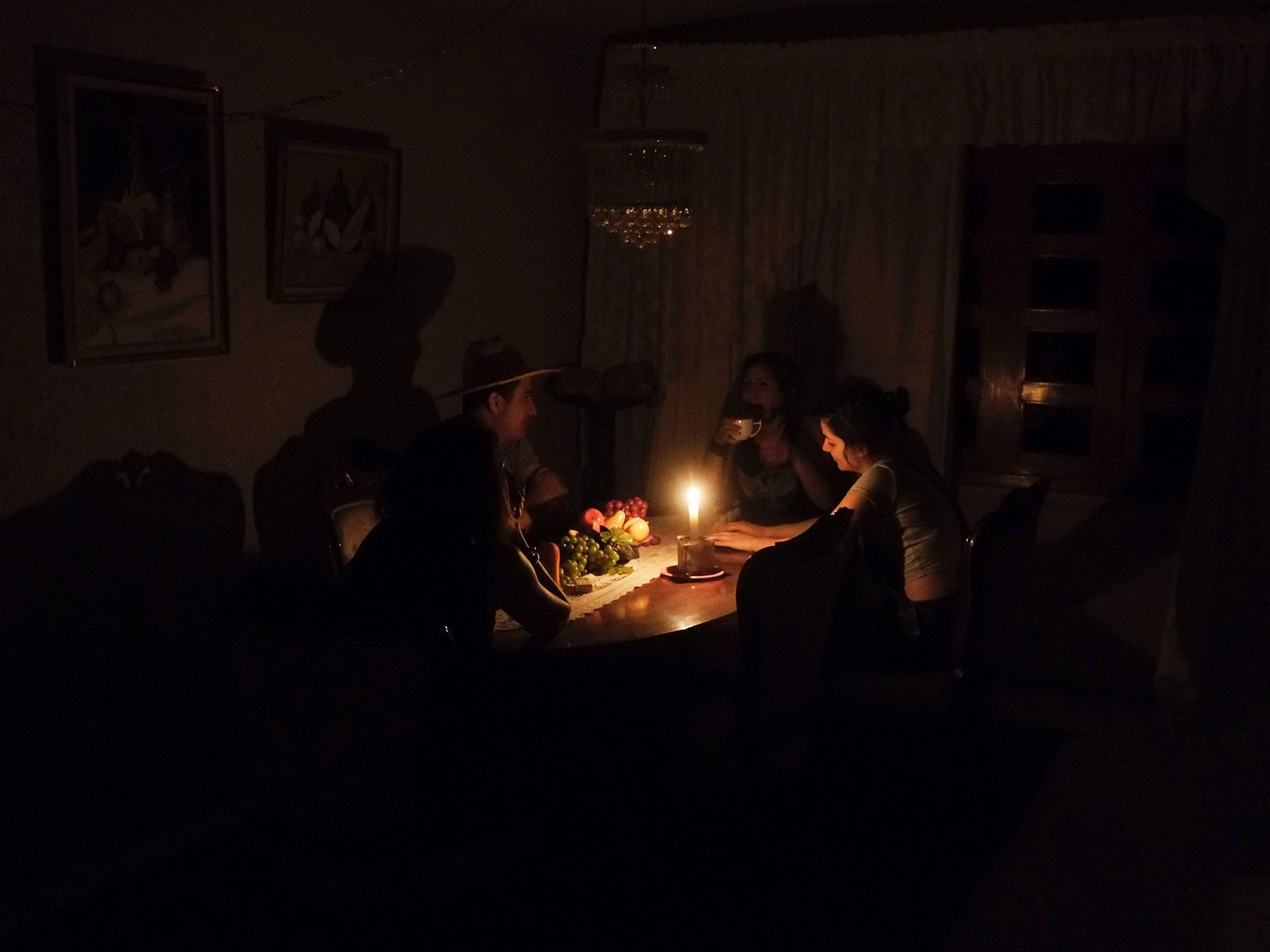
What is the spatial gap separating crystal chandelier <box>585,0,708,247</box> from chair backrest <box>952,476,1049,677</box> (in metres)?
1.13

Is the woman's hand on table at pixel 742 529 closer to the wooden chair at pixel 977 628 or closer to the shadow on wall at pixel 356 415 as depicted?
the wooden chair at pixel 977 628

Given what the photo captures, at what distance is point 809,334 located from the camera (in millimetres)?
4984

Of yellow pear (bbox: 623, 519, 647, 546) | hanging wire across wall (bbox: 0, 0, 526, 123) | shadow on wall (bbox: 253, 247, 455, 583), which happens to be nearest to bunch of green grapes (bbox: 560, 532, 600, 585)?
yellow pear (bbox: 623, 519, 647, 546)

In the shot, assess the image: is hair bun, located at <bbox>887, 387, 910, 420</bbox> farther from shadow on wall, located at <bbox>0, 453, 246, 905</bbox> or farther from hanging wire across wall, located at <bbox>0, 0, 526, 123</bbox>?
shadow on wall, located at <bbox>0, 453, 246, 905</bbox>

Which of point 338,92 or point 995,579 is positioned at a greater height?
point 338,92

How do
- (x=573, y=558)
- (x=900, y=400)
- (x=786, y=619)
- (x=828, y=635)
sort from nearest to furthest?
(x=786, y=619) < (x=828, y=635) < (x=573, y=558) < (x=900, y=400)

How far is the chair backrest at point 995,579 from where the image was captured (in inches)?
125

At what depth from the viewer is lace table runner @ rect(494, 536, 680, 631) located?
3012mm

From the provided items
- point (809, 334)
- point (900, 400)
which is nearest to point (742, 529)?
point (900, 400)

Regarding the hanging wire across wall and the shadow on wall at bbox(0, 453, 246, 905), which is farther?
the shadow on wall at bbox(0, 453, 246, 905)

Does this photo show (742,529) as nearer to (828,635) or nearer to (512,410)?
(512,410)

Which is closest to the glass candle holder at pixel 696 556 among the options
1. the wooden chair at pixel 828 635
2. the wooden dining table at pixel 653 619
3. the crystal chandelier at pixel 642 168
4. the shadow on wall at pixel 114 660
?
the wooden dining table at pixel 653 619

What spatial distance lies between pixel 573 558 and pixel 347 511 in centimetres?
65

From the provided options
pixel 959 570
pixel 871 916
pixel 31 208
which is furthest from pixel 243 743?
pixel 959 570
